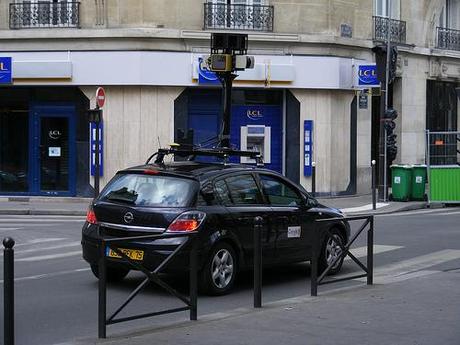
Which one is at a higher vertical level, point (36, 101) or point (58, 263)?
point (36, 101)

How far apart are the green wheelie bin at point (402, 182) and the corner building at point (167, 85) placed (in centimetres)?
197

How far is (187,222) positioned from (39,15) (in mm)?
16568

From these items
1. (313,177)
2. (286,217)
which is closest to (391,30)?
(313,177)

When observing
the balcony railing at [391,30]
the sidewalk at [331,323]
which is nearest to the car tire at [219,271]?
the sidewalk at [331,323]

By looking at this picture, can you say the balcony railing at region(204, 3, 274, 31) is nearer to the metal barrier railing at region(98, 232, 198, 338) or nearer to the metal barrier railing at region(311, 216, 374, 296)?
the metal barrier railing at region(311, 216, 374, 296)

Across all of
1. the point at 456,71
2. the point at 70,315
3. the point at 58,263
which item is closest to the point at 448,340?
the point at 70,315

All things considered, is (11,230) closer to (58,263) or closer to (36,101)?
(58,263)

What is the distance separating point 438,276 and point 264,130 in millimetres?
14223

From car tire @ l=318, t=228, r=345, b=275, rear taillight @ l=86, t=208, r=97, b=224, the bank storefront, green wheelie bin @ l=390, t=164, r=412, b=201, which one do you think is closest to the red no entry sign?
the bank storefront

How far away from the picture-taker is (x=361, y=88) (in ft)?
80.7

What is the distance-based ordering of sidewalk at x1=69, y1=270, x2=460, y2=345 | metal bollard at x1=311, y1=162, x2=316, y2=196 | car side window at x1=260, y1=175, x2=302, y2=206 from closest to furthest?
sidewalk at x1=69, y1=270, x2=460, y2=345, car side window at x1=260, y1=175, x2=302, y2=206, metal bollard at x1=311, y1=162, x2=316, y2=196

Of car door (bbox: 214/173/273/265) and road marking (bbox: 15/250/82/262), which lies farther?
road marking (bbox: 15/250/82/262)

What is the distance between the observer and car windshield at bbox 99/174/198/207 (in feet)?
29.4

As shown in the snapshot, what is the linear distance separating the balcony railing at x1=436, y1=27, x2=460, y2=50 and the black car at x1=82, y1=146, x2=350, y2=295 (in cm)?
2044
